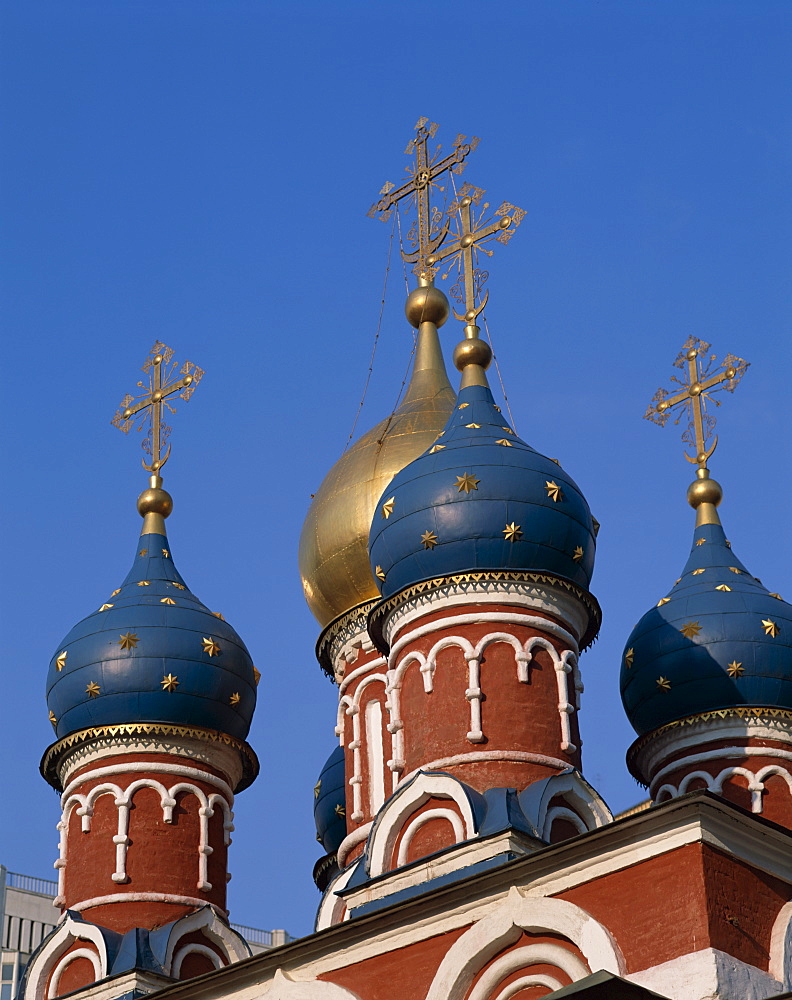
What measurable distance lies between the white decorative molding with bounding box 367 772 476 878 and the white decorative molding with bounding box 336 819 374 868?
8.57ft

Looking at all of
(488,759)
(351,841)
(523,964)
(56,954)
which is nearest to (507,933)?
(523,964)

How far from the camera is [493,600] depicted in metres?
15.5

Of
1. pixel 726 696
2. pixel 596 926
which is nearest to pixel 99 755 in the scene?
pixel 726 696

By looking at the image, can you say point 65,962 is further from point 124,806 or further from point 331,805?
point 331,805

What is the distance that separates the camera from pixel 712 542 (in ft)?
62.0

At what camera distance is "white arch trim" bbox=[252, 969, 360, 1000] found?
1289 cm

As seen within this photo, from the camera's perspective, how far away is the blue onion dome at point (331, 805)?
19.1 m

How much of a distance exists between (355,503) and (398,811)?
453 centimetres

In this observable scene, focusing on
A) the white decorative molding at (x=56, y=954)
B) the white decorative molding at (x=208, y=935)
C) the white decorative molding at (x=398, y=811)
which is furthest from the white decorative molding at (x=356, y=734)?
the white decorative molding at (x=398, y=811)

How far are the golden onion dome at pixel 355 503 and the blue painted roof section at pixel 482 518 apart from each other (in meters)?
2.36

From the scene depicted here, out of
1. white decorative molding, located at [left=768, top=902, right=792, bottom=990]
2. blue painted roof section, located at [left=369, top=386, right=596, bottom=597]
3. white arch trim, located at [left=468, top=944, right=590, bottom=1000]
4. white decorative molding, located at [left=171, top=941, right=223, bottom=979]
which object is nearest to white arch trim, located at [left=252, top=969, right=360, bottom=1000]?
white arch trim, located at [left=468, top=944, right=590, bottom=1000]

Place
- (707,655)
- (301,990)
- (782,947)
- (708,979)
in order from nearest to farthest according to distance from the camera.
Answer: (708,979) < (782,947) < (301,990) < (707,655)

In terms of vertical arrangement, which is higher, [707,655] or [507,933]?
[707,655]

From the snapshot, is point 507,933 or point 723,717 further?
point 723,717
